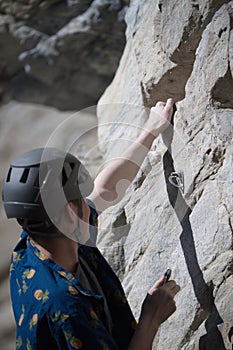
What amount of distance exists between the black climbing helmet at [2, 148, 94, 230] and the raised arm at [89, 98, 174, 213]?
28 centimetres

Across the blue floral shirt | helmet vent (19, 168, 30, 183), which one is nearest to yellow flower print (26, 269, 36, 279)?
the blue floral shirt

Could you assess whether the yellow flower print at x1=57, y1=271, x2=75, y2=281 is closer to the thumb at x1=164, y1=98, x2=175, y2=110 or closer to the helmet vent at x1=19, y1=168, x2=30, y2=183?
the helmet vent at x1=19, y1=168, x2=30, y2=183

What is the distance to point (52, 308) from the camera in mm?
1297

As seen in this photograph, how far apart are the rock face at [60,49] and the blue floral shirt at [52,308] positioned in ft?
11.3

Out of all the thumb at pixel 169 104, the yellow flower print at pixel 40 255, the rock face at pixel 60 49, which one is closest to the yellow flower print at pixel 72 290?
the yellow flower print at pixel 40 255

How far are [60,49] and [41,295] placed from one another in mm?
3728

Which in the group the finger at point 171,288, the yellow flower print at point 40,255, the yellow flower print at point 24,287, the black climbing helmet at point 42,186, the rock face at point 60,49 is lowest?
the rock face at point 60,49

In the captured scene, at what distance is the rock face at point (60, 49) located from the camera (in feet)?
15.5

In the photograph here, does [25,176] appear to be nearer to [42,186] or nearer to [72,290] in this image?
[42,186]

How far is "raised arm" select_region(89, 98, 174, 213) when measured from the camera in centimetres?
174

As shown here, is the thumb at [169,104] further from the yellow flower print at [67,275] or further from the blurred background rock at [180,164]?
the yellow flower print at [67,275]

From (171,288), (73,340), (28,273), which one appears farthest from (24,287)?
(171,288)

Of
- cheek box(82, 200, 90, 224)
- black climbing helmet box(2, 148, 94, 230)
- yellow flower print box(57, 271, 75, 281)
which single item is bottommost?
yellow flower print box(57, 271, 75, 281)

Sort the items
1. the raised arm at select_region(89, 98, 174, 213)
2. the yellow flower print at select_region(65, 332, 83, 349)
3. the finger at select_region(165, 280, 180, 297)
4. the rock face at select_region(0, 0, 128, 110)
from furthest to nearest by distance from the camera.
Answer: the rock face at select_region(0, 0, 128, 110)
the raised arm at select_region(89, 98, 174, 213)
the finger at select_region(165, 280, 180, 297)
the yellow flower print at select_region(65, 332, 83, 349)
